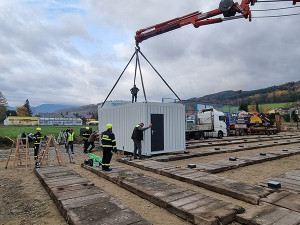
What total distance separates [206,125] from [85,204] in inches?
740

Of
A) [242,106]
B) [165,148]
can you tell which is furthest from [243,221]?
[242,106]

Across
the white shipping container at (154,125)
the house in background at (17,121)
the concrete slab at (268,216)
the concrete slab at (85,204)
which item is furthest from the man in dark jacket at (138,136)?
the house in background at (17,121)

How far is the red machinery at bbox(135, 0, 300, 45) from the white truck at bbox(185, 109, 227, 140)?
1113 cm

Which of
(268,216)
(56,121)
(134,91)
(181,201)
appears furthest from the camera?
(56,121)

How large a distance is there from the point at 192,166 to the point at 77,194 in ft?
14.9

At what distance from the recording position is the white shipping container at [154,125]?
10828mm

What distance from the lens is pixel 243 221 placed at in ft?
12.8

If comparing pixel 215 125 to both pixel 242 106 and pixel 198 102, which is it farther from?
pixel 242 106

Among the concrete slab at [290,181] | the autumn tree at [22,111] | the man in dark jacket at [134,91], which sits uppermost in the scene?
the autumn tree at [22,111]

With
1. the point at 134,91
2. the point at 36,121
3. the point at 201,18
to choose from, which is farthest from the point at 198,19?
the point at 36,121

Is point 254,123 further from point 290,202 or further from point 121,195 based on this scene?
point 121,195

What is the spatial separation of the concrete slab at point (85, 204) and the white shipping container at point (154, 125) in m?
5.01

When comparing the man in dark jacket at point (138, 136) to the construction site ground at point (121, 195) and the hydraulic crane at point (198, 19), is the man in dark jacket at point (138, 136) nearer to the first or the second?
the construction site ground at point (121, 195)

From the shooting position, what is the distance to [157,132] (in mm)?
11117
